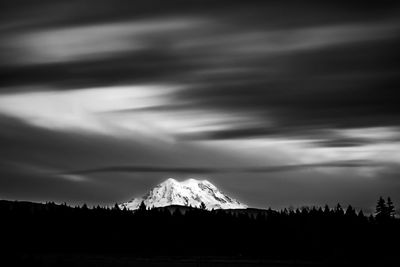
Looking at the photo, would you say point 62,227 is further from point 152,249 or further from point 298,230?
point 298,230

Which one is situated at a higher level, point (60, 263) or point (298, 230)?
point (298, 230)

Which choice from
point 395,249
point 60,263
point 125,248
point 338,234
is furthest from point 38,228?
point 60,263

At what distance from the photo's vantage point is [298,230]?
19725 centimetres

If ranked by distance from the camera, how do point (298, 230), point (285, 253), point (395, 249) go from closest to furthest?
point (395, 249) < point (285, 253) < point (298, 230)

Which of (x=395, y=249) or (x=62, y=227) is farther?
(x=62, y=227)

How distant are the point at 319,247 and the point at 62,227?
6299 cm

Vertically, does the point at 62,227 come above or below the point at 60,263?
above

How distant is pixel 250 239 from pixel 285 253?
1553 centimetres

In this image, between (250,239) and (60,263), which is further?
(250,239)

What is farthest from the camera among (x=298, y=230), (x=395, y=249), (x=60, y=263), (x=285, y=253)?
(x=298, y=230)

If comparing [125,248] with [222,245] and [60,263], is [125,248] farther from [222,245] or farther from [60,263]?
[60,263]

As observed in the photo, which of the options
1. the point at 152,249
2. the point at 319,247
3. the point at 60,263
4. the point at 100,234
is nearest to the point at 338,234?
the point at 319,247

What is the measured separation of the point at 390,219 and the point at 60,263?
415ft

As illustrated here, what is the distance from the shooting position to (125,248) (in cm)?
19175
